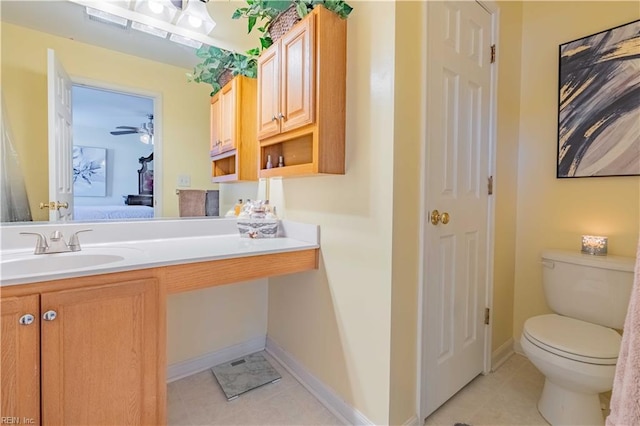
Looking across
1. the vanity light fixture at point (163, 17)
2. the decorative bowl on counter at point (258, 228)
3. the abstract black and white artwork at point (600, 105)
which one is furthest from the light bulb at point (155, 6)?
the abstract black and white artwork at point (600, 105)

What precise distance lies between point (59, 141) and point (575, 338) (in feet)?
8.17

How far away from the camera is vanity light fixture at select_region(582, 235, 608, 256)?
160cm

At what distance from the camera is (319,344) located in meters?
1.61

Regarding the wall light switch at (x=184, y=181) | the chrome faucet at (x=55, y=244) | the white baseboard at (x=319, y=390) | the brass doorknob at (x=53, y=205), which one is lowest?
the white baseboard at (x=319, y=390)

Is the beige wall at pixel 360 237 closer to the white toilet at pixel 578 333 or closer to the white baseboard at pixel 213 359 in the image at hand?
the white baseboard at pixel 213 359

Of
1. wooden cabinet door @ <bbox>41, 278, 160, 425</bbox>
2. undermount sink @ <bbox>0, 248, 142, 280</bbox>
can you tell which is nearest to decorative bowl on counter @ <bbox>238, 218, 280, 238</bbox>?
undermount sink @ <bbox>0, 248, 142, 280</bbox>

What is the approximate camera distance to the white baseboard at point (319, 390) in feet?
4.55

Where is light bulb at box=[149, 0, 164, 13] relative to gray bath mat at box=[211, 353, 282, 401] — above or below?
above

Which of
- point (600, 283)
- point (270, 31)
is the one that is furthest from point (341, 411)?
point (270, 31)

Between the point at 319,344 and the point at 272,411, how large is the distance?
14.9 inches

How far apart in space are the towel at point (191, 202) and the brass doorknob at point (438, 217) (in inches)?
51.4

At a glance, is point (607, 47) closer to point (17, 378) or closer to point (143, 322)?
point (143, 322)

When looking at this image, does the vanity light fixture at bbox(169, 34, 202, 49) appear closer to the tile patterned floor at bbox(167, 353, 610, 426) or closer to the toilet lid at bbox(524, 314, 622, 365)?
the tile patterned floor at bbox(167, 353, 610, 426)

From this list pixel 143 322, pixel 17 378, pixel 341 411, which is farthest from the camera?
pixel 341 411
